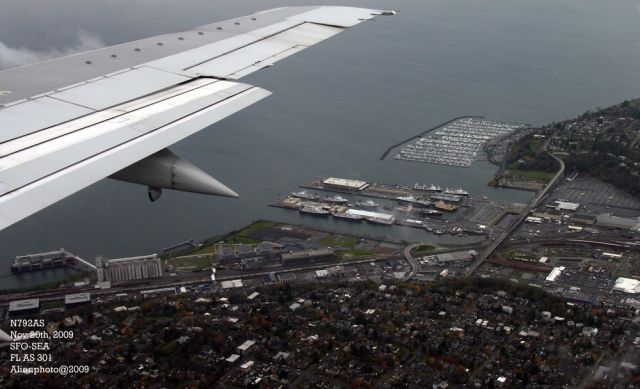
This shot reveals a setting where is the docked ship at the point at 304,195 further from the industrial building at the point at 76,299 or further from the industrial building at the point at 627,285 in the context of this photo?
the industrial building at the point at 627,285

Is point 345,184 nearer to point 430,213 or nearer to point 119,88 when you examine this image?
point 430,213

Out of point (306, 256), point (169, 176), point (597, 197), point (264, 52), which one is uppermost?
point (264, 52)

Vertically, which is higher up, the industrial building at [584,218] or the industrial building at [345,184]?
the industrial building at [345,184]

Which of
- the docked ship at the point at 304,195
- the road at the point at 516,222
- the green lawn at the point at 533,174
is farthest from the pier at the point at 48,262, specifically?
the green lawn at the point at 533,174

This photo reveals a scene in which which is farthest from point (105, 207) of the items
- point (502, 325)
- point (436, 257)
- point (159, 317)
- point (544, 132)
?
point (544, 132)

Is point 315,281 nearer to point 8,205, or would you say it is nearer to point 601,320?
point 601,320

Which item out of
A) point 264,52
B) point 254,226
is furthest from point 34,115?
point 254,226
